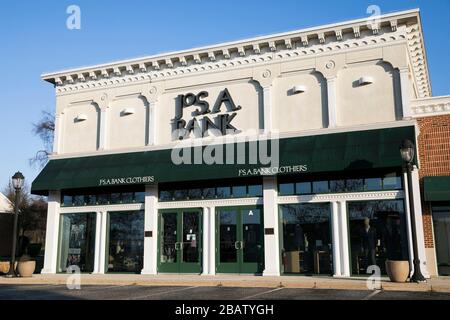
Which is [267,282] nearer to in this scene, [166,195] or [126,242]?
[166,195]

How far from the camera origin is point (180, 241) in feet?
69.7

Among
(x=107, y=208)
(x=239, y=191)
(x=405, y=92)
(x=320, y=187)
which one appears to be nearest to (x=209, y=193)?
(x=239, y=191)

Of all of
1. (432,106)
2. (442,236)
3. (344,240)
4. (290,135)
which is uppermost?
(432,106)

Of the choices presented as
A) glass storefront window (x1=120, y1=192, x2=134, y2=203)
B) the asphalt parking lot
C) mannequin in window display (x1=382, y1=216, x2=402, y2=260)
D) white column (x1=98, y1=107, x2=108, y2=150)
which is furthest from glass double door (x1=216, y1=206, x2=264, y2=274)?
white column (x1=98, y1=107, x2=108, y2=150)

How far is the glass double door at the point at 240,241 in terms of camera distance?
65.6ft

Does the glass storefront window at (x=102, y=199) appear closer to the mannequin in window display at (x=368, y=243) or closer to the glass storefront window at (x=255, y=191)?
the glass storefront window at (x=255, y=191)

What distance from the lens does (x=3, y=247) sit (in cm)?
3788

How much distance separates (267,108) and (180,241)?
6.73 meters

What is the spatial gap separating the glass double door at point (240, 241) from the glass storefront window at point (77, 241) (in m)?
Answer: 6.35

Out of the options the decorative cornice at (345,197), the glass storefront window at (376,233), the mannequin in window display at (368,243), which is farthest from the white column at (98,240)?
the mannequin in window display at (368,243)

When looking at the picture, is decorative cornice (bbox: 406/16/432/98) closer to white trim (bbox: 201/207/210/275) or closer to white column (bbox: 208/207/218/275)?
white column (bbox: 208/207/218/275)

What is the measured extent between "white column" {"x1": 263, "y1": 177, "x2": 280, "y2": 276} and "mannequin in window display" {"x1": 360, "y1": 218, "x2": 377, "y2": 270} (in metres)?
3.27

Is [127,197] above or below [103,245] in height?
above

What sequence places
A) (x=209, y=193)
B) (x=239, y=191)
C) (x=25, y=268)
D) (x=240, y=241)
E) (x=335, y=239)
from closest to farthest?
1. (x=335, y=239)
2. (x=240, y=241)
3. (x=239, y=191)
4. (x=209, y=193)
5. (x=25, y=268)
